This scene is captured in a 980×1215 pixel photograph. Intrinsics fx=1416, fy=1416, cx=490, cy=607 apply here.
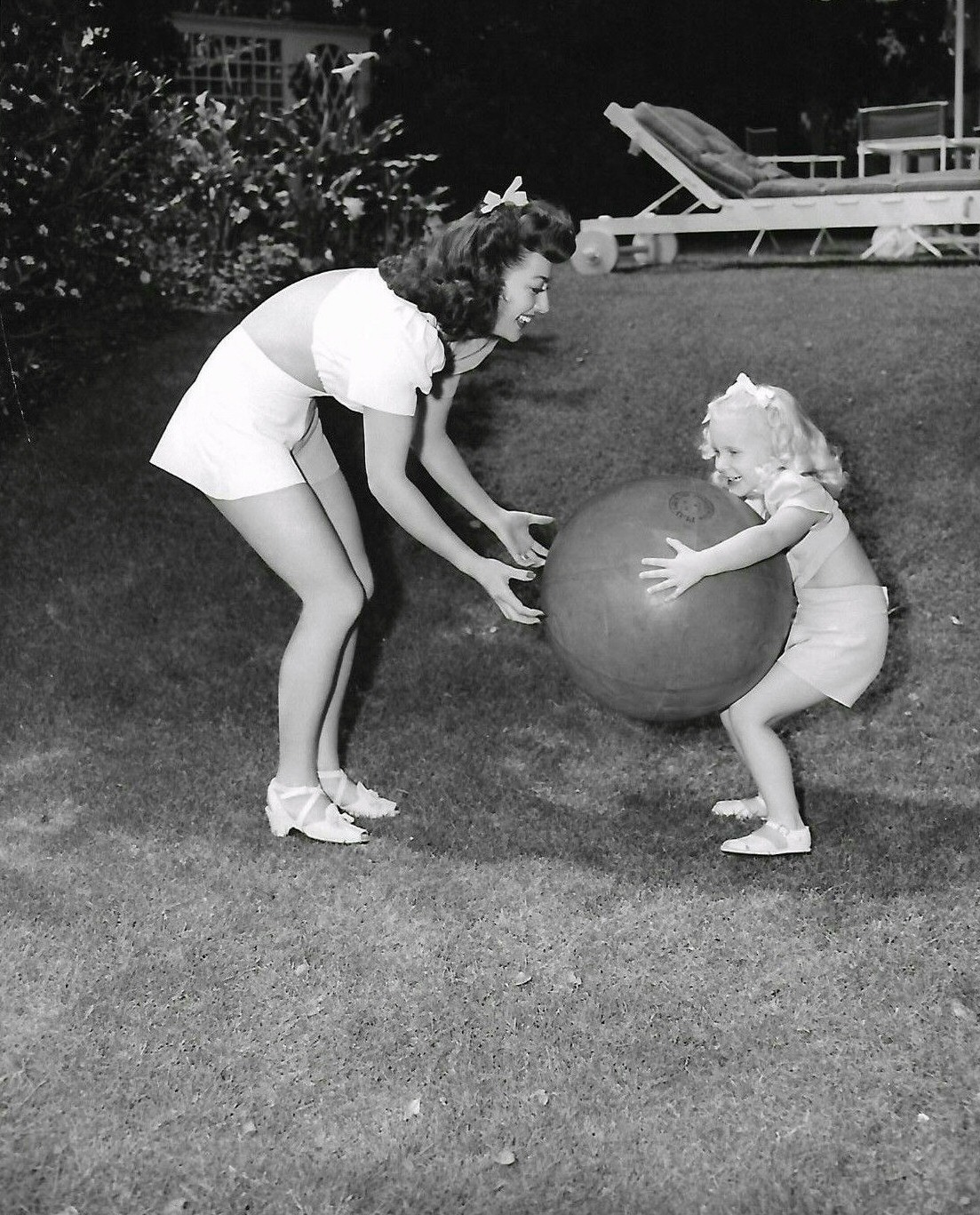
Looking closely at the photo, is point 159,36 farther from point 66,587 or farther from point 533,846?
point 533,846

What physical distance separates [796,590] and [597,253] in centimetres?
911

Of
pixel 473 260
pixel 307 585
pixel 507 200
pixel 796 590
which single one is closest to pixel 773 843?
pixel 796 590

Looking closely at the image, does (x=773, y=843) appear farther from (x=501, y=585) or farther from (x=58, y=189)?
(x=58, y=189)

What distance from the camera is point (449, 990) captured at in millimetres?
3617

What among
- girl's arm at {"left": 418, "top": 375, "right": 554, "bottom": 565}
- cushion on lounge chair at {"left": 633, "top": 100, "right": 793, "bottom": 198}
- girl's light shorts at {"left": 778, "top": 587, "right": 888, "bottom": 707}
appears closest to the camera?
girl's light shorts at {"left": 778, "top": 587, "right": 888, "bottom": 707}

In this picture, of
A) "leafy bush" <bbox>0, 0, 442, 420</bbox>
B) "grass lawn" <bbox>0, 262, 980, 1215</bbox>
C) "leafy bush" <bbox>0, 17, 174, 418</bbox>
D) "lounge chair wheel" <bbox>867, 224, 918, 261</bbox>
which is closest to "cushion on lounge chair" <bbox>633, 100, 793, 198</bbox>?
"lounge chair wheel" <bbox>867, 224, 918, 261</bbox>

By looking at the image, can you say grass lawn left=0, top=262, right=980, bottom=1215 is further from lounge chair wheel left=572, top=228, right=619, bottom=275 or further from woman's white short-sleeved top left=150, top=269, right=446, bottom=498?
lounge chair wheel left=572, top=228, right=619, bottom=275

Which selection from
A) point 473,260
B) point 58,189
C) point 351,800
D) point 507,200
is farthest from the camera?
point 58,189

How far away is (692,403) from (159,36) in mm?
9928

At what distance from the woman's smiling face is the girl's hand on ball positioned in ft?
2.45

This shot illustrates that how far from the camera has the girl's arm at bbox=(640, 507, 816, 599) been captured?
383 centimetres

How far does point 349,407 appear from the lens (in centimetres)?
398

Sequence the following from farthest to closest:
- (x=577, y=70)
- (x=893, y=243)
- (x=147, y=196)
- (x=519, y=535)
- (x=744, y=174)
→ (x=577, y=70)
(x=893, y=243)
(x=744, y=174)
(x=147, y=196)
(x=519, y=535)

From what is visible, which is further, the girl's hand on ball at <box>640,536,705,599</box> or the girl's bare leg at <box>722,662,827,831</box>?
the girl's bare leg at <box>722,662,827,831</box>
